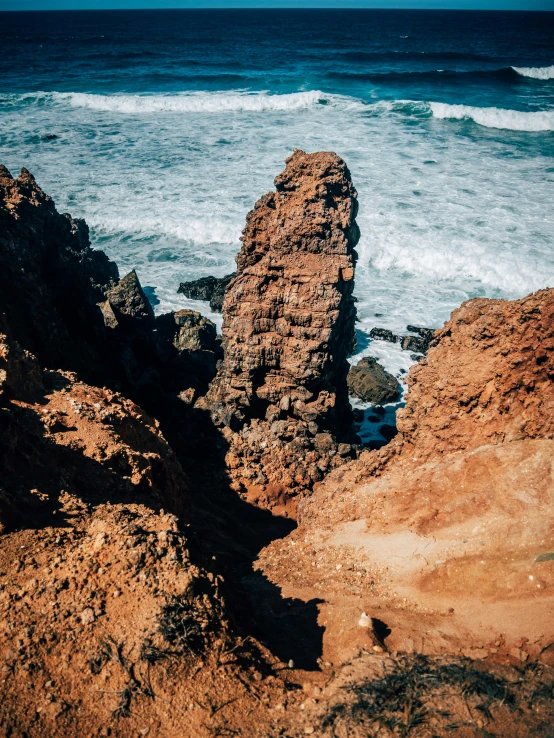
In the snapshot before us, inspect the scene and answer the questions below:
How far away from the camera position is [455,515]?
25.2 feet

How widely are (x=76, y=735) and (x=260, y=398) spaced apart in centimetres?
809

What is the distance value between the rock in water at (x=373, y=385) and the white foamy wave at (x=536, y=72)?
58876mm

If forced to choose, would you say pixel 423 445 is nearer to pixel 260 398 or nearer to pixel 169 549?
pixel 260 398

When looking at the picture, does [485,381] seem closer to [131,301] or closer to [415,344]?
[415,344]

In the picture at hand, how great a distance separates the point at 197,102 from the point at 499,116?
26.3 m

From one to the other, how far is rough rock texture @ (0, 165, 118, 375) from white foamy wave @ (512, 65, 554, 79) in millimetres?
63769

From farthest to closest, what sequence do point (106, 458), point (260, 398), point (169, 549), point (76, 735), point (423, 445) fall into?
point (260, 398) < point (423, 445) < point (106, 458) < point (169, 549) < point (76, 735)

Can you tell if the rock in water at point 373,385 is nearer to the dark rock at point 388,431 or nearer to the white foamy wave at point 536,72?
the dark rock at point 388,431

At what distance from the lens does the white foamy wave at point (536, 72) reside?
61719 millimetres

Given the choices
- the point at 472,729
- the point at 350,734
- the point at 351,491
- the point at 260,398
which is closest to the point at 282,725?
the point at 350,734

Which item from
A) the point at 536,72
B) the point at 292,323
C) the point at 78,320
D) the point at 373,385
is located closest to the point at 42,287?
the point at 78,320

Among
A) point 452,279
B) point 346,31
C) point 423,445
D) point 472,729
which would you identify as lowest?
point 452,279

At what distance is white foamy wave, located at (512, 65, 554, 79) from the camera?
6172cm

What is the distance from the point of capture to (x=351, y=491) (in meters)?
9.60
